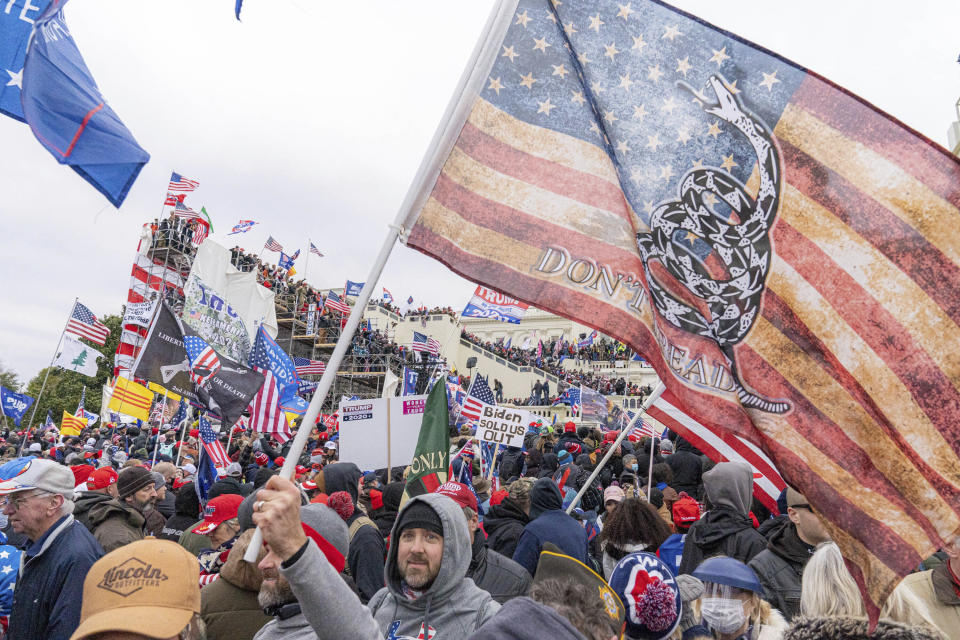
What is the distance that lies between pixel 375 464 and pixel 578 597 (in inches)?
253

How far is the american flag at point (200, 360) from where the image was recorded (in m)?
11.0

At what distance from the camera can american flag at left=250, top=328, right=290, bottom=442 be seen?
42.0 ft

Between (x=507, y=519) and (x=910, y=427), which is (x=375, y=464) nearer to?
(x=507, y=519)

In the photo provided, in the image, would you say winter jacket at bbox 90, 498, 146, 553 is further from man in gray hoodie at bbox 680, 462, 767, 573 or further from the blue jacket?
man in gray hoodie at bbox 680, 462, 767, 573

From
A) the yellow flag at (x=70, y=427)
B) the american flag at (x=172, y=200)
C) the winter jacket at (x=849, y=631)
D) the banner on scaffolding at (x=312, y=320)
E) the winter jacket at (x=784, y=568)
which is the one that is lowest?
the yellow flag at (x=70, y=427)

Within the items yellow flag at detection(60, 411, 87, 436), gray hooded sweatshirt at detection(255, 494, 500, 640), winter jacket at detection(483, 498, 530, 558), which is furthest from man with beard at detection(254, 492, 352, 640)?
yellow flag at detection(60, 411, 87, 436)

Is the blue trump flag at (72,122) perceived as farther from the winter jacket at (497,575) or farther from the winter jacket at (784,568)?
the winter jacket at (784,568)

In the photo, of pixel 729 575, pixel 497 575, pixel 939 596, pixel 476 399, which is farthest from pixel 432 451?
pixel 476 399

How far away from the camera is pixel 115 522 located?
204 inches

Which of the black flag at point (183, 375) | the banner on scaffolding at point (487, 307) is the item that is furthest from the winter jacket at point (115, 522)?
the banner on scaffolding at point (487, 307)

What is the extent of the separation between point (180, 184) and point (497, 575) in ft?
88.6

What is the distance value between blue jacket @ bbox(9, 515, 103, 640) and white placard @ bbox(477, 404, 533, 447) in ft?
23.1

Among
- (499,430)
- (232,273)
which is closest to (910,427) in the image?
(499,430)

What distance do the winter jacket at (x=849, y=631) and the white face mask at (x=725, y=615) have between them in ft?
4.56
